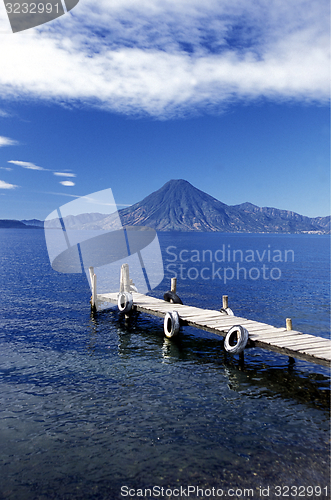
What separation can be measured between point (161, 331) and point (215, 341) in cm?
414

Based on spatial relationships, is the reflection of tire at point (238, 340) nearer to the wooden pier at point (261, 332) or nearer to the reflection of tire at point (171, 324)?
the wooden pier at point (261, 332)

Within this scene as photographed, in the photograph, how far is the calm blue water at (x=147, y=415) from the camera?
30.8 ft

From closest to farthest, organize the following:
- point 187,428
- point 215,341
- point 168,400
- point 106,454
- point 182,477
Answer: point 182,477 → point 106,454 → point 187,428 → point 168,400 → point 215,341

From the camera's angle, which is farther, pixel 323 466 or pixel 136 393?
pixel 136 393

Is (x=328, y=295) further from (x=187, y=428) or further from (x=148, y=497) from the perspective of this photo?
(x=148, y=497)

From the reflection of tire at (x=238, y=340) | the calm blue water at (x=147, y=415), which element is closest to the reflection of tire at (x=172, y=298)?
the calm blue water at (x=147, y=415)

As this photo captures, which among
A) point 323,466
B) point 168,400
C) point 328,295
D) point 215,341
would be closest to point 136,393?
point 168,400

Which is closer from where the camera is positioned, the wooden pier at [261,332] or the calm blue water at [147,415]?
the calm blue water at [147,415]

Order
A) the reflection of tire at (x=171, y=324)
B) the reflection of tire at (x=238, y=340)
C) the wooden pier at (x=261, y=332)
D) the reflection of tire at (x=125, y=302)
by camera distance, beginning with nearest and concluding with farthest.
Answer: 1. the wooden pier at (x=261, y=332)
2. the reflection of tire at (x=238, y=340)
3. the reflection of tire at (x=171, y=324)
4. the reflection of tire at (x=125, y=302)

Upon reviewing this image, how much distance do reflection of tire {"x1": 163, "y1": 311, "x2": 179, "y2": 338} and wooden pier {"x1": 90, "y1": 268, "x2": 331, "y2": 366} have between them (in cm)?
44

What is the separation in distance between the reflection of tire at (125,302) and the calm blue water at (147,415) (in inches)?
73.2

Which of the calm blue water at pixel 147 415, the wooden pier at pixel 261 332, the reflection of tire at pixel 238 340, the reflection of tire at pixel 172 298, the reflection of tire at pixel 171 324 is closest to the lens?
the calm blue water at pixel 147 415

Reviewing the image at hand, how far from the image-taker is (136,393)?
1400 cm

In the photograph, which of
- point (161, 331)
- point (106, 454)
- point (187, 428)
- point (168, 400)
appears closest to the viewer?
point (106, 454)
